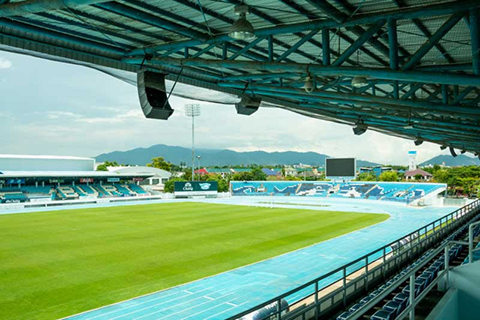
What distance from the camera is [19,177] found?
167 ft

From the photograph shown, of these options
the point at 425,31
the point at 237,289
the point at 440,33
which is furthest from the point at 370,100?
the point at 237,289

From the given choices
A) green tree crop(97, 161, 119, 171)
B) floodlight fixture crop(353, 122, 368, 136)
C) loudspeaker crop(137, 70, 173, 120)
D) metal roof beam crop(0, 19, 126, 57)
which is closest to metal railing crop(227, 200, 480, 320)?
loudspeaker crop(137, 70, 173, 120)

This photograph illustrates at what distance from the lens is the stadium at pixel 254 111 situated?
5992mm

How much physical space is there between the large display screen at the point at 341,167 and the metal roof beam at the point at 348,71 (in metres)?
43.5

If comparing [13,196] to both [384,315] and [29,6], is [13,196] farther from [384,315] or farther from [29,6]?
[384,315]

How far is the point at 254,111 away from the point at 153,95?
370cm

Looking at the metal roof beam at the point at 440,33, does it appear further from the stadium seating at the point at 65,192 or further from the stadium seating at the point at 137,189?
the stadium seating at the point at 137,189

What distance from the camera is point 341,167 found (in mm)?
49812

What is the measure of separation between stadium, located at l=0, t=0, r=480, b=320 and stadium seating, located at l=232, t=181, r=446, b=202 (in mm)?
22385

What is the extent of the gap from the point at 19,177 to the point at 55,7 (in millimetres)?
52660

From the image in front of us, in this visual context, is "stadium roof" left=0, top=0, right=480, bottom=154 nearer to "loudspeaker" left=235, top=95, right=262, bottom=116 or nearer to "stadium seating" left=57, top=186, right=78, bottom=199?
"loudspeaker" left=235, top=95, right=262, bottom=116

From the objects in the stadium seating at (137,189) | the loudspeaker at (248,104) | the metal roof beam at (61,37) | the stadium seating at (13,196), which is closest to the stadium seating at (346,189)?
the stadium seating at (137,189)

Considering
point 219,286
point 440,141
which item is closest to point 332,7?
point 219,286

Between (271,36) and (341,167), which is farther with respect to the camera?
(341,167)
